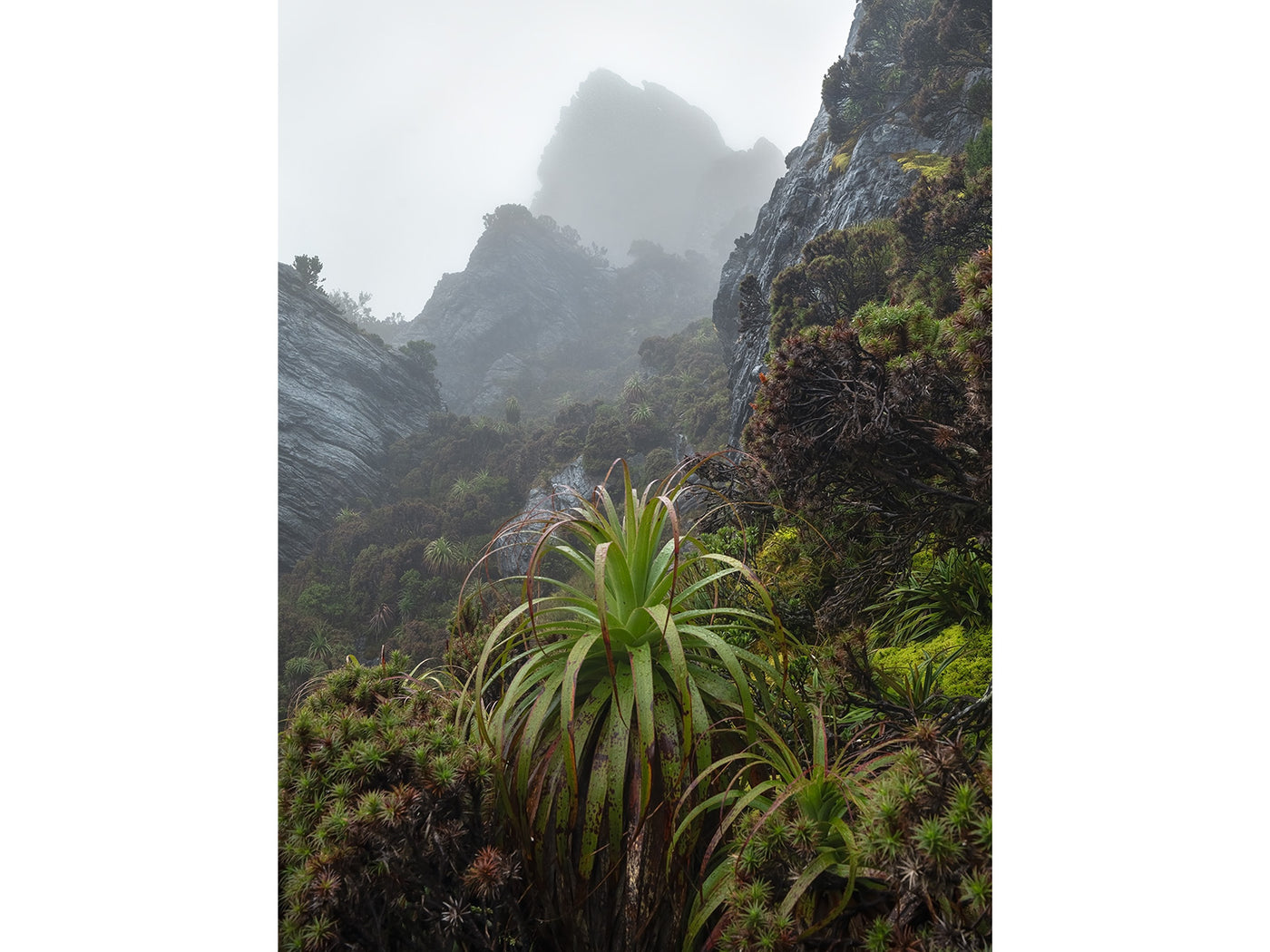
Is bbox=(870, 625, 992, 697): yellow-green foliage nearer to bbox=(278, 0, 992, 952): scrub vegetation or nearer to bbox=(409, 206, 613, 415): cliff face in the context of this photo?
bbox=(278, 0, 992, 952): scrub vegetation

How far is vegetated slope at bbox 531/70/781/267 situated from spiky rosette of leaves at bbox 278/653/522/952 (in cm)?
224

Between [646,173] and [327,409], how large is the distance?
1914 millimetres

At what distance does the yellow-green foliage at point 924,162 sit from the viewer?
2523 mm

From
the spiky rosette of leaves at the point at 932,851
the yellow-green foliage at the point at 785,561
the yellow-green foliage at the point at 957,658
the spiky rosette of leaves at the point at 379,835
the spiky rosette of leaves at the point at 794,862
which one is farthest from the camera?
the yellow-green foliage at the point at 785,561

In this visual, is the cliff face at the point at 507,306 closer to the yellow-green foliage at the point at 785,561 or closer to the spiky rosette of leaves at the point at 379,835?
the yellow-green foliage at the point at 785,561

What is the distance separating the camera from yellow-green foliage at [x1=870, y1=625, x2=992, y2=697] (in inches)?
53.7

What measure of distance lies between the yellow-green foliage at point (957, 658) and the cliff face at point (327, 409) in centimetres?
213

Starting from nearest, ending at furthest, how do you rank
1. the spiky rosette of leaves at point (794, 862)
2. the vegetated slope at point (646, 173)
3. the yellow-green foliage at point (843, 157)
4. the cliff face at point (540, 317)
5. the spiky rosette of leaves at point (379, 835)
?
the spiky rosette of leaves at point (794, 862), the spiky rosette of leaves at point (379, 835), the vegetated slope at point (646, 173), the yellow-green foliage at point (843, 157), the cliff face at point (540, 317)

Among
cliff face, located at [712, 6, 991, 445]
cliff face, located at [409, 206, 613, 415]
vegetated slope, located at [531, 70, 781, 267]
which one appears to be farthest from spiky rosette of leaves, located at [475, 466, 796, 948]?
cliff face, located at [409, 206, 613, 415]

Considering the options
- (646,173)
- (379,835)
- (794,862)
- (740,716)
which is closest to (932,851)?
(794,862)

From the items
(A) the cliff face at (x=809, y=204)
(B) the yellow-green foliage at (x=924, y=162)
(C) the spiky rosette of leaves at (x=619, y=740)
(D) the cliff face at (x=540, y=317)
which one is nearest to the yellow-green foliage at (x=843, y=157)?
(A) the cliff face at (x=809, y=204)
